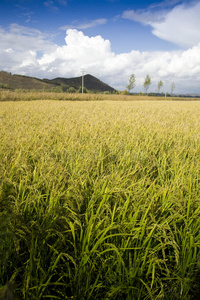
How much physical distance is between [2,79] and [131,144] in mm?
71034

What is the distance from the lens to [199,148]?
9.84 ft

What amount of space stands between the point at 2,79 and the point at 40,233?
2851 inches

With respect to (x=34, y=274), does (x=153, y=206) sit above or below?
above

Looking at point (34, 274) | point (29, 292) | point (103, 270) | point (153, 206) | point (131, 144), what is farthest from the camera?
point (131, 144)

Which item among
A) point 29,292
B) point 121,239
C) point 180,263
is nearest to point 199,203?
point 180,263

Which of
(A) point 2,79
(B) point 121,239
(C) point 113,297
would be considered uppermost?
(A) point 2,79

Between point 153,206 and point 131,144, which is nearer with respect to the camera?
point 153,206

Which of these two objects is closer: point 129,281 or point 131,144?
point 129,281

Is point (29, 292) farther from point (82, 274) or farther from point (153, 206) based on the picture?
point (153, 206)

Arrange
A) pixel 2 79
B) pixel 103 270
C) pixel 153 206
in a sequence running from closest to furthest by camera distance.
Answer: pixel 103 270, pixel 153 206, pixel 2 79

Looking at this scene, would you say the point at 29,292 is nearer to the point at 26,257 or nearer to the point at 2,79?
the point at 26,257

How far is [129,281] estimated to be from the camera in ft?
3.42

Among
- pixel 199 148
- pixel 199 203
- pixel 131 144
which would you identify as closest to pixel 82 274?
pixel 199 203

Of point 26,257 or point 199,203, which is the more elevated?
point 199,203
